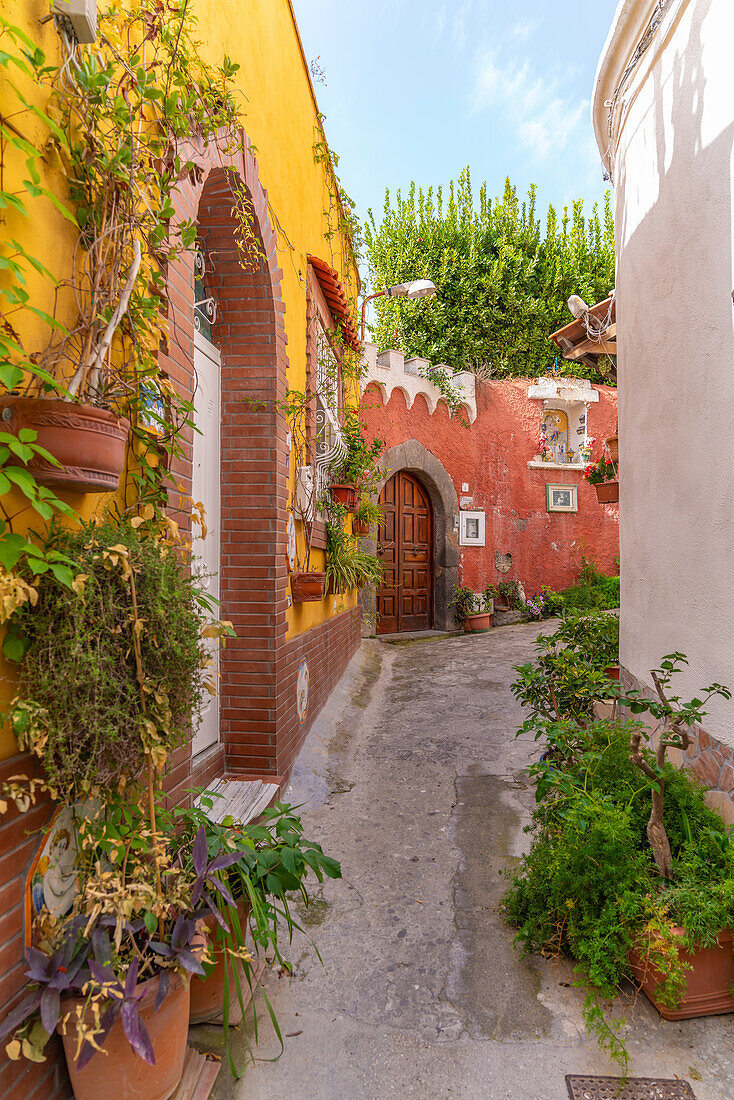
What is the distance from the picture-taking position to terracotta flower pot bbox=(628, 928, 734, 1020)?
187cm

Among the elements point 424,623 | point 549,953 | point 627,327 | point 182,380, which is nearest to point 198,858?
point 549,953

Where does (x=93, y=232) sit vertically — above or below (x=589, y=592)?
above

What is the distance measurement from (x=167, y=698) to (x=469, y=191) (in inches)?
583

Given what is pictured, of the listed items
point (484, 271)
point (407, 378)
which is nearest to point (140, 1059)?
point (407, 378)

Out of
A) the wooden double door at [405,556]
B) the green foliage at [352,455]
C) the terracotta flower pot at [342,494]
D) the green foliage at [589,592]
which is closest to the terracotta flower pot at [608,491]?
the terracotta flower pot at [342,494]

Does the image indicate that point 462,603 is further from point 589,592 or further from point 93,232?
point 93,232

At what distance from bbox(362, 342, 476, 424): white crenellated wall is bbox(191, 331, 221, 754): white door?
5526mm

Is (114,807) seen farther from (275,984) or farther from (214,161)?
(214,161)

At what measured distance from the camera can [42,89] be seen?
56.6 inches

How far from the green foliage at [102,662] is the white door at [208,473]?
1.59 metres

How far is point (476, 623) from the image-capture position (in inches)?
396

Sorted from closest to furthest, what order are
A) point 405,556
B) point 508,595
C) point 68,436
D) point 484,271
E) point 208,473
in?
point 68,436 < point 208,473 < point 405,556 < point 508,595 < point 484,271

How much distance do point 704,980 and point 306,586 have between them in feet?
9.17

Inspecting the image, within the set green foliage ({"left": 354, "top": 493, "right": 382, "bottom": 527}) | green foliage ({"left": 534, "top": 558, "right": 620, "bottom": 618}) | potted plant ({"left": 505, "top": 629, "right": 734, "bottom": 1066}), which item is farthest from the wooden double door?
potted plant ({"left": 505, "top": 629, "right": 734, "bottom": 1066})
